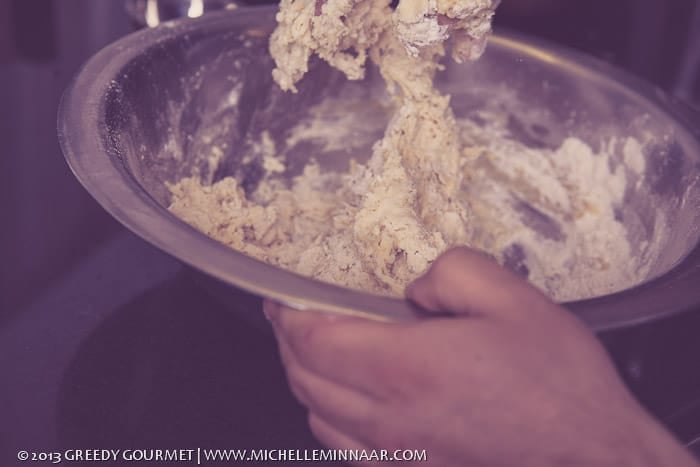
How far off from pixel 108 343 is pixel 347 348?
450 millimetres

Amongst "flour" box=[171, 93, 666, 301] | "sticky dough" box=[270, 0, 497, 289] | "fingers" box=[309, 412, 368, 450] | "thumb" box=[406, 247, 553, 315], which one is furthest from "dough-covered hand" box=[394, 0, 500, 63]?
"fingers" box=[309, 412, 368, 450]

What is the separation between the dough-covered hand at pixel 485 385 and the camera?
51 centimetres

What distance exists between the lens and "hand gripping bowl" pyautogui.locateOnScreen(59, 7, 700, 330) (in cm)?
61

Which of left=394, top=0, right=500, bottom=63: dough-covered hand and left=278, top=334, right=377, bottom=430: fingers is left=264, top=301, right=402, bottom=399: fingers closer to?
left=278, top=334, right=377, bottom=430: fingers

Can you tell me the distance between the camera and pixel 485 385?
0.52m

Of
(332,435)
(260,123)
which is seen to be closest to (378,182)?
(260,123)

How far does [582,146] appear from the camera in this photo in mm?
1201

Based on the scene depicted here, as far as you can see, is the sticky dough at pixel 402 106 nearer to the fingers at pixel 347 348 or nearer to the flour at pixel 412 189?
the flour at pixel 412 189

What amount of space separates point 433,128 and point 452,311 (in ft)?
1.81

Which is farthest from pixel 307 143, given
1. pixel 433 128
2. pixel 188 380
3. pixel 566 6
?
pixel 566 6

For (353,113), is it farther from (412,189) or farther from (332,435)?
(332,435)

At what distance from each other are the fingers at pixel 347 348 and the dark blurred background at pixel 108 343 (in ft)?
0.72

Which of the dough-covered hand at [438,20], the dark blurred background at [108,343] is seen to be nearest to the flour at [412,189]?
the dough-covered hand at [438,20]

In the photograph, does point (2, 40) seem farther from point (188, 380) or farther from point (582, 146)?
point (582, 146)
